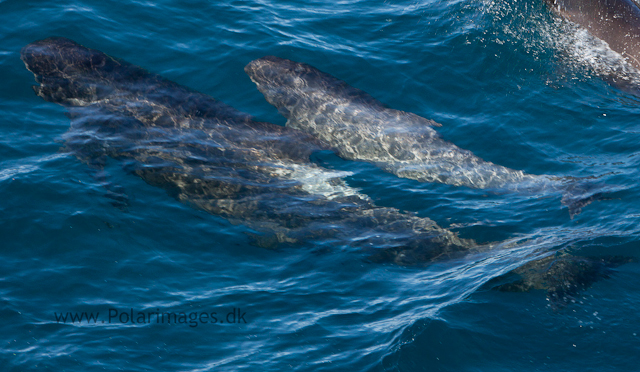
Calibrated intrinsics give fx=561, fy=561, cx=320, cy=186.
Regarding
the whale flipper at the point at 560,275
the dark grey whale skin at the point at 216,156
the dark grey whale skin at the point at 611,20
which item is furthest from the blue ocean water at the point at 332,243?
the dark grey whale skin at the point at 611,20

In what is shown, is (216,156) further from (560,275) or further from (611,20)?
(611,20)

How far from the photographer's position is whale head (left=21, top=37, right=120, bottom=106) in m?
12.1

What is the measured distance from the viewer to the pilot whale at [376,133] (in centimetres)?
1120

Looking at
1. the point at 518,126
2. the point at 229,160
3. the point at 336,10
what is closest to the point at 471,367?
the point at 229,160

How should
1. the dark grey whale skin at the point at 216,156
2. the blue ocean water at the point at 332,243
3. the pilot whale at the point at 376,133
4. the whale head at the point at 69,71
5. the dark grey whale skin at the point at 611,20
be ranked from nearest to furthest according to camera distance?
the blue ocean water at the point at 332,243 → the dark grey whale skin at the point at 216,156 → the pilot whale at the point at 376,133 → the whale head at the point at 69,71 → the dark grey whale skin at the point at 611,20

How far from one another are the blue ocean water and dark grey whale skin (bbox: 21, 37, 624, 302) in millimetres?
314

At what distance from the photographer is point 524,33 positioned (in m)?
15.0

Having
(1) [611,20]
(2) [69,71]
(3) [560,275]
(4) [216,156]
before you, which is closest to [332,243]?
(4) [216,156]

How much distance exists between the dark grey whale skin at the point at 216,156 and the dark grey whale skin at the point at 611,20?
27.3ft

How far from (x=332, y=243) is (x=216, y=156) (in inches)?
123

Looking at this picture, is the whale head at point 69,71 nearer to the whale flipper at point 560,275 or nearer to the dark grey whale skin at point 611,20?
the whale flipper at point 560,275

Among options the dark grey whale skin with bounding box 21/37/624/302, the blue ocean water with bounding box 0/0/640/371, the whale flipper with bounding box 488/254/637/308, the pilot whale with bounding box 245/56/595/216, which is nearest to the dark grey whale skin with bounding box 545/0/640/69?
the blue ocean water with bounding box 0/0/640/371

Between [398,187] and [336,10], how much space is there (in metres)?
7.76

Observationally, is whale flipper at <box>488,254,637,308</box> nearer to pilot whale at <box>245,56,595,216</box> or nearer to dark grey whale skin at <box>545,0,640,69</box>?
pilot whale at <box>245,56,595,216</box>
